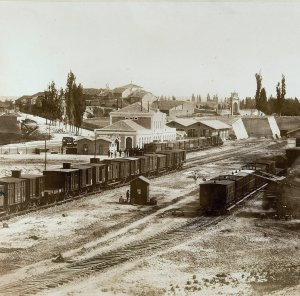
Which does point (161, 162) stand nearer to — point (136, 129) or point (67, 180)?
point (67, 180)

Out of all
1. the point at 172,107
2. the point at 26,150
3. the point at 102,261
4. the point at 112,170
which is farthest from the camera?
the point at 172,107

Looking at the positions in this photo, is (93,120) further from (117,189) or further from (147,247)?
(147,247)

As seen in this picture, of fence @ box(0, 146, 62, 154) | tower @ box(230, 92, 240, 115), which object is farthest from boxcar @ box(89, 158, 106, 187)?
tower @ box(230, 92, 240, 115)

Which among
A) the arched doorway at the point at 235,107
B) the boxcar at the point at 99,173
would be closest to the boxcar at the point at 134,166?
the boxcar at the point at 99,173

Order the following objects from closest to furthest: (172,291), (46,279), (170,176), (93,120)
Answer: (172,291) → (46,279) → (170,176) → (93,120)

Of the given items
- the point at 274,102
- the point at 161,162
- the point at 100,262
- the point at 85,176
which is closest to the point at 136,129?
the point at 161,162

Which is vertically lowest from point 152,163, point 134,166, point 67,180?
point 67,180

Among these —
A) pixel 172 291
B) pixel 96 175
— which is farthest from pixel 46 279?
pixel 96 175
